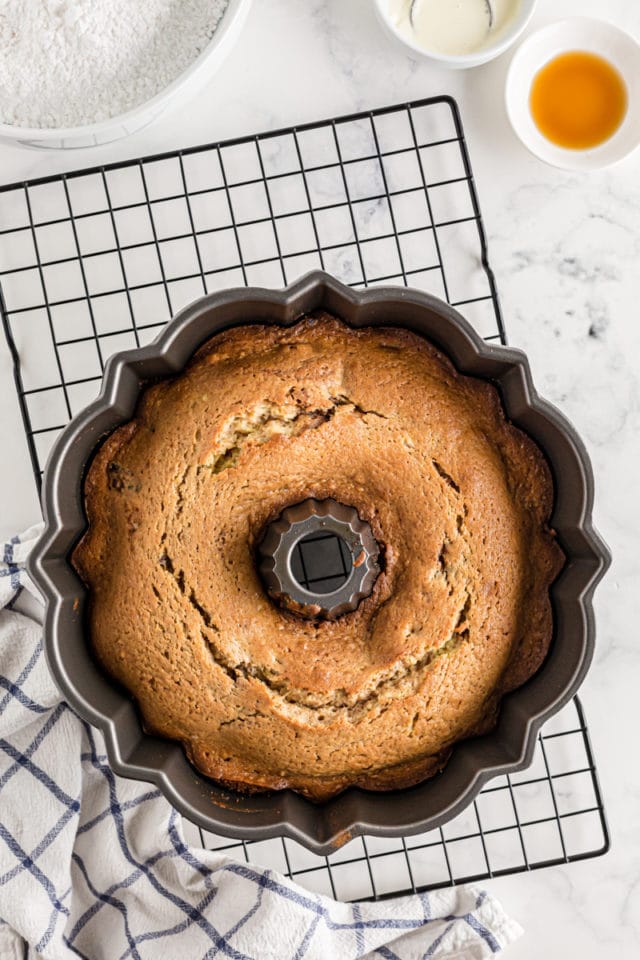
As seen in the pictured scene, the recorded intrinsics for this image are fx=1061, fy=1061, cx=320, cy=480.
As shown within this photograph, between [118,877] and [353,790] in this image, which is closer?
[353,790]

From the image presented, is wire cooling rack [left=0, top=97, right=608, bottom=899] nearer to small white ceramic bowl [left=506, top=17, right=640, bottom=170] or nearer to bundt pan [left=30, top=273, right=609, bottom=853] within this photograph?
small white ceramic bowl [left=506, top=17, right=640, bottom=170]

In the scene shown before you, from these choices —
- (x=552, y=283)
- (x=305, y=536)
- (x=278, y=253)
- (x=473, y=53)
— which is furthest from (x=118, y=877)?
(x=473, y=53)

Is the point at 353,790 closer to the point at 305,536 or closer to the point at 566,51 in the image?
the point at 305,536

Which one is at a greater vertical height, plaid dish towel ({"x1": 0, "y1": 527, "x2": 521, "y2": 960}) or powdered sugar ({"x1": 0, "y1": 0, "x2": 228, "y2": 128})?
powdered sugar ({"x1": 0, "y1": 0, "x2": 228, "y2": 128})

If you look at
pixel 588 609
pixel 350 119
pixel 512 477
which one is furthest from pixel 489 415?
pixel 350 119

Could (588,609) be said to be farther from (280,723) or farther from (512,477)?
(280,723)

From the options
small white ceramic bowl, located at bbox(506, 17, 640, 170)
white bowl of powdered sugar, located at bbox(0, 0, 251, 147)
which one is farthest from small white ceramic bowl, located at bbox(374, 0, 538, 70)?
white bowl of powdered sugar, located at bbox(0, 0, 251, 147)
